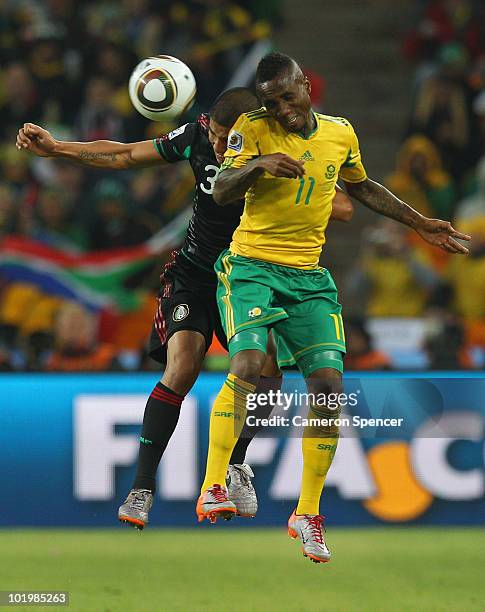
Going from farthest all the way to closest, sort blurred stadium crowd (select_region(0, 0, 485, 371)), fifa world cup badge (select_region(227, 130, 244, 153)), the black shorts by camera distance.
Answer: blurred stadium crowd (select_region(0, 0, 485, 371))
the black shorts
fifa world cup badge (select_region(227, 130, 244, 153))

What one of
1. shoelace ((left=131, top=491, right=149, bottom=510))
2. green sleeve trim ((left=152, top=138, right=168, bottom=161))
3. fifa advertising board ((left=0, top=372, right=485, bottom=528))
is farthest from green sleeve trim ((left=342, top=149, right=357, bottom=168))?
fifa advertising board ((left=0, top=372, right=485, bottom=528))

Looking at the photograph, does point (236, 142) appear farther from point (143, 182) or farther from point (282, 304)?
point (143, 182)

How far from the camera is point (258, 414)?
21.1ft

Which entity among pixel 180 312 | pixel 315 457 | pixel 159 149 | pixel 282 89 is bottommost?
pixel 315 457

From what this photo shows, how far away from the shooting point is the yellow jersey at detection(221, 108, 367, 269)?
5.82 m

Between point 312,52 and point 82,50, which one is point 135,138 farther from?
point 312,52

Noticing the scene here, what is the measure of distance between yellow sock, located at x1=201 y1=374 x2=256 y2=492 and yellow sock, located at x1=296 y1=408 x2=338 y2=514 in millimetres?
387

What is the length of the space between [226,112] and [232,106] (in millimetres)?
40

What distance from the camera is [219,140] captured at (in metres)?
6.16

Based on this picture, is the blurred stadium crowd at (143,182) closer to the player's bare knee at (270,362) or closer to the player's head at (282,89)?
the player's bare knee at (270,362)

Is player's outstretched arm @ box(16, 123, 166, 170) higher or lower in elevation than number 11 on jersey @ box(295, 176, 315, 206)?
higher

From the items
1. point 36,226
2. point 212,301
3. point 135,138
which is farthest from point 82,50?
point 212,301

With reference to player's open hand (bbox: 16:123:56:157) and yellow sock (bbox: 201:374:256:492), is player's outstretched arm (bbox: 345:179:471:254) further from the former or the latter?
player's open hand (bbox: 16:123:56:157)

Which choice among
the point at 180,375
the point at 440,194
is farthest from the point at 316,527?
the point at 440,194
